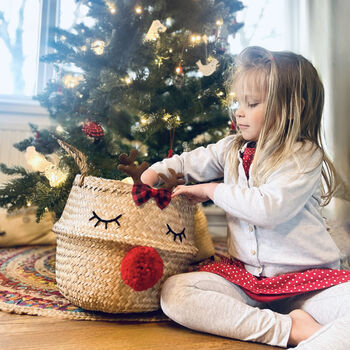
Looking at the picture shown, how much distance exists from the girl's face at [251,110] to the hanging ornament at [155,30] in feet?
1.57

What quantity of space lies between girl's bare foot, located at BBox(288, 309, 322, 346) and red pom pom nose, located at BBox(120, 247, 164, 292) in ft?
0.92

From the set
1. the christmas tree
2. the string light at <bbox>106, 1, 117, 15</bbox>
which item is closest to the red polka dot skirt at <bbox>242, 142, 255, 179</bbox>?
the christmas tree

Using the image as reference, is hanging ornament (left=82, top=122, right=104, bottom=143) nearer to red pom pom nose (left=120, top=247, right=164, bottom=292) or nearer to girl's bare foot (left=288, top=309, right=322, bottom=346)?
red pom pom nose (left=120, top=247, right=164, bottom=292)

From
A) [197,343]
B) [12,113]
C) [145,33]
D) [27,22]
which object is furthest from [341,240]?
[27,22]

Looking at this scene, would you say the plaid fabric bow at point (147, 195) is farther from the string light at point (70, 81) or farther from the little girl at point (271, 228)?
the string light at point (70, 81)

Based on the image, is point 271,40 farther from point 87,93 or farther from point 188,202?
point 188,202

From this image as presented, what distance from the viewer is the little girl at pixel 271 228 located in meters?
0.70

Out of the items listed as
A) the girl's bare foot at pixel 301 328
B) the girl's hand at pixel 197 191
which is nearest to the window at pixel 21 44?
the girl's hand at pixel 197 191

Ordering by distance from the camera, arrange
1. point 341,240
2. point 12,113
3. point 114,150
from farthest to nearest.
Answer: point 12,113, point 114,150, point 341,240

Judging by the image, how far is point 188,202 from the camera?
0.83 meters

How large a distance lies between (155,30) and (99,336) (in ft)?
3.05

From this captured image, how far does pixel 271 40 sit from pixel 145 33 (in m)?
1.14

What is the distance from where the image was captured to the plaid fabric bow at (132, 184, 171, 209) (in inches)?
28.9

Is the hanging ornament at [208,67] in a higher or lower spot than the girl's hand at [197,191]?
higher
